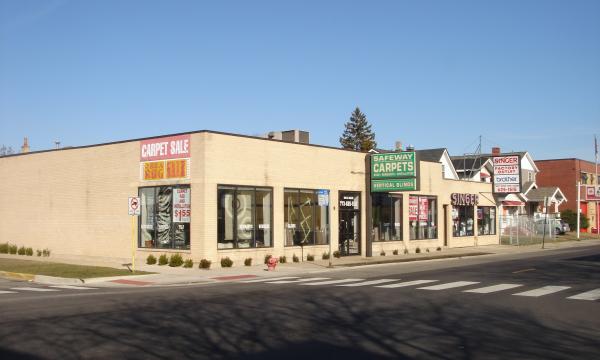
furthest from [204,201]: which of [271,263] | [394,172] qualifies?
[394,172]

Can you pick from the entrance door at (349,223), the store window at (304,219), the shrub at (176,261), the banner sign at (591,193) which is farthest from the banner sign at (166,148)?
the banner sign at (591,193)

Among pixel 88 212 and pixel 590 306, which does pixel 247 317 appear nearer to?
pixel 590 306

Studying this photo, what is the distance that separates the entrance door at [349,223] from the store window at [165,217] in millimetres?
9627

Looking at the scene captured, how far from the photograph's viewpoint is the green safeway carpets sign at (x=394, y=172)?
110 feet

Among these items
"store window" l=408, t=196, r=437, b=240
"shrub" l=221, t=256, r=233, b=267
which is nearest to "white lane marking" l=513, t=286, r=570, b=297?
"shrub" l=221, t=256, r=233, b=267

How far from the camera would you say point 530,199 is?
7000 centimetres

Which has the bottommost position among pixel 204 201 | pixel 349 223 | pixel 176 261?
pixel 176 261

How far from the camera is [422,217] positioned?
132 feet

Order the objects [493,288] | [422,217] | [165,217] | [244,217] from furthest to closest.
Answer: [422,217] → [244,217] → [165,217] → [493,288]

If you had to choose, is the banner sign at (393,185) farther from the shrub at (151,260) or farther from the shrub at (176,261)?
the shrub at (151,260)

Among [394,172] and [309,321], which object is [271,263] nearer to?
[394,172]

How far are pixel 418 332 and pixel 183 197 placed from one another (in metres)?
17.7

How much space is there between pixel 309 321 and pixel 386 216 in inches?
983

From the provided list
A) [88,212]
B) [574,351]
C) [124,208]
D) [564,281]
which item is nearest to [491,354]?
[574,351]
